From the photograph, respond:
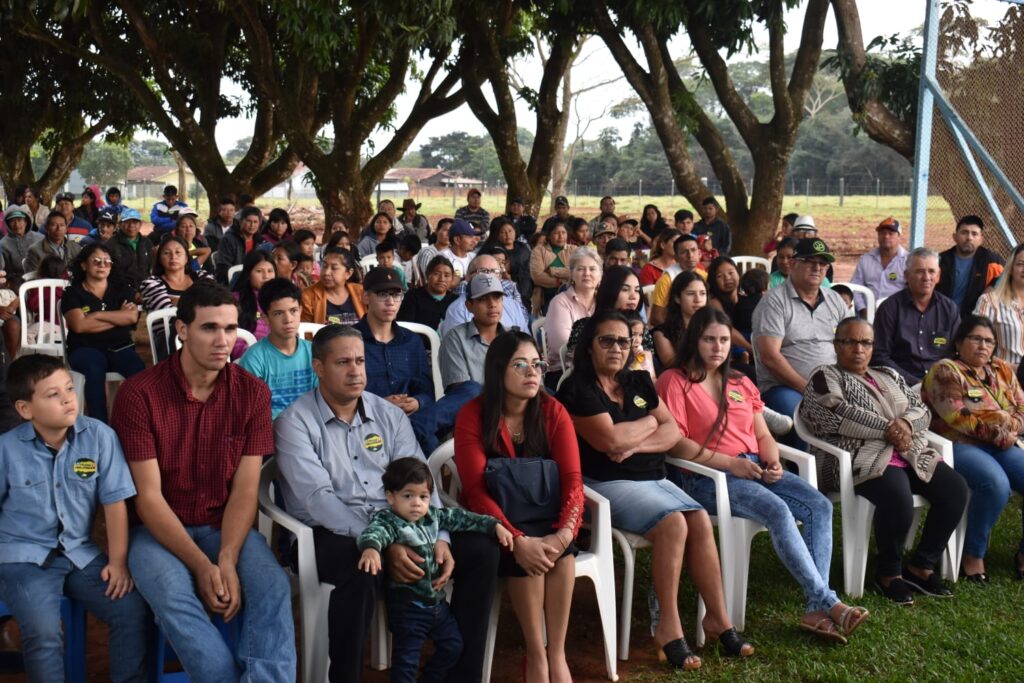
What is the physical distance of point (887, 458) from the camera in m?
4.91

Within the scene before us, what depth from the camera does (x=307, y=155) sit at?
15141 mm

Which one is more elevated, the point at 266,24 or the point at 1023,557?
the point at 266,24

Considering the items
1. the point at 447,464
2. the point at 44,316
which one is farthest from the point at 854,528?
the point at 44,316

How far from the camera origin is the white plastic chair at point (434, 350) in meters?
5.62

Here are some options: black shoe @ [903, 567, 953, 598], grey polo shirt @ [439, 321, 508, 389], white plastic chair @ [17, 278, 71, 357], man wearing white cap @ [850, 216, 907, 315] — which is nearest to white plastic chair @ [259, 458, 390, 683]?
grey polo shirt @ [439, 321, 508, 389]

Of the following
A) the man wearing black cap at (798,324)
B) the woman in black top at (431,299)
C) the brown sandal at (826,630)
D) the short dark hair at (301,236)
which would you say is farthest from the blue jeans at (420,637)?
the short dark hair at (301,236)

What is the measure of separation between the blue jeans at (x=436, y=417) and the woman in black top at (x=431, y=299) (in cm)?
157

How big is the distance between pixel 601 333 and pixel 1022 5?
6424 mm

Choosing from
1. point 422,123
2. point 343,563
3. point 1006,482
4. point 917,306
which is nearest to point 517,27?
point 422,123

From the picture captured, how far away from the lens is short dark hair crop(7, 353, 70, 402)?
135 inches

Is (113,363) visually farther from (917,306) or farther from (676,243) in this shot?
(917,306)

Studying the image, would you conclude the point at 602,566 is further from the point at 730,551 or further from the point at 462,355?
the point at 462,355

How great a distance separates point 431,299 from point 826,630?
11.0ft

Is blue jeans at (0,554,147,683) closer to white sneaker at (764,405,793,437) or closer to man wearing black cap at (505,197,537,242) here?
white sneaker at (764,405,793,437)
